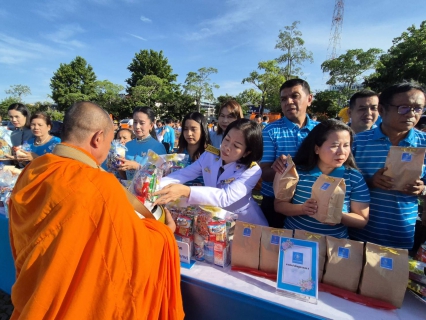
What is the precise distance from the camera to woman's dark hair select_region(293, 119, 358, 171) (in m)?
1.53

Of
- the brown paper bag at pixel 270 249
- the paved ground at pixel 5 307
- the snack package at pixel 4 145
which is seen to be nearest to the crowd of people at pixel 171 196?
the brown paper bag at pixel 270 249

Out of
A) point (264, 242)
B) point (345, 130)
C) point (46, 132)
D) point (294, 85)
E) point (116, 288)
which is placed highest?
point (294, 85)

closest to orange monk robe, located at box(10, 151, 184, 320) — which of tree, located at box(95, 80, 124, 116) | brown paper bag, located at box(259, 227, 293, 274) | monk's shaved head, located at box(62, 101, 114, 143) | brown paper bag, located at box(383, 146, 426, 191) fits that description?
monk's shaved head, located at box(62, 101, 114, 143)

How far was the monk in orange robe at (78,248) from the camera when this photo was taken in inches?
35.4

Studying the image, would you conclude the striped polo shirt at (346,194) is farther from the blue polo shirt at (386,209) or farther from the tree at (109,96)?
the tree at (109,96)

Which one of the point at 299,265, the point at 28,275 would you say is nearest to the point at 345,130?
the point at 299,265

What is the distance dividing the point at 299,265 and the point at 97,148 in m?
1.22

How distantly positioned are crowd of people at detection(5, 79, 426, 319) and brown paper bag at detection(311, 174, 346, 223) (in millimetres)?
69

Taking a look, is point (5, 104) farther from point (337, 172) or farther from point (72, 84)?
point (337, 172)

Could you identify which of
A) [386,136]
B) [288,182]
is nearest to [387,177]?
[386,136]

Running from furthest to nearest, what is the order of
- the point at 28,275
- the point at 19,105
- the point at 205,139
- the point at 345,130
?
the point at 19,105 < the point at 205,139 < the point at 345,130 < the point at 28,275

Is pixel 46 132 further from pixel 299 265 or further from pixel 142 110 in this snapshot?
pixel 299 265

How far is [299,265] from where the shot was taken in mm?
1166

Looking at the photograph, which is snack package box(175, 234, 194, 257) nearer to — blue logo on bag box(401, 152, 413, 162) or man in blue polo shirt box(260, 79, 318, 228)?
man in blue polo shirt box(260, 79, 318, 228)
